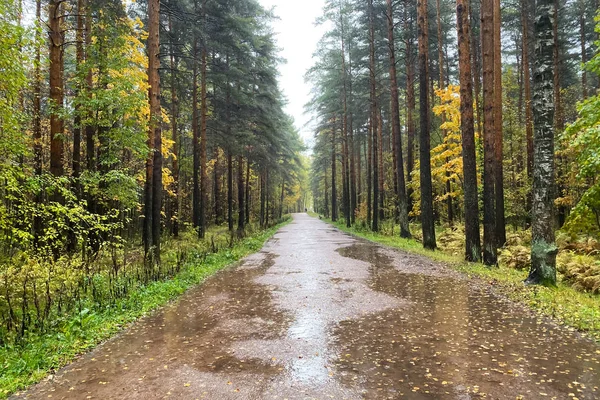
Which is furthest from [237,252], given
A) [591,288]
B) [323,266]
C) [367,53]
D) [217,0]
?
[367,53]

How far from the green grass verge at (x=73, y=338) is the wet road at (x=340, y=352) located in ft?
0.79

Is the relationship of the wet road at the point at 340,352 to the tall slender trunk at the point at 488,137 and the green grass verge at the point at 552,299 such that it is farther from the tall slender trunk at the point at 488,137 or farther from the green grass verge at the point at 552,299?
the tall slender trunk at the point at 488,137

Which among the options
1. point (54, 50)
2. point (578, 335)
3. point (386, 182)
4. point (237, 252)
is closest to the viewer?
point (578, 335)

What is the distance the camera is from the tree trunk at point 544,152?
7770 millimetres

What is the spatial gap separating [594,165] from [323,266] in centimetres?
728

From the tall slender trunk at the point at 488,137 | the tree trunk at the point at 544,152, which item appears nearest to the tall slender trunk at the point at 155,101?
the tall slender trunk at the point at 488,137

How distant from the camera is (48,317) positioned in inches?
228

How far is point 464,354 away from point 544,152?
556 cm

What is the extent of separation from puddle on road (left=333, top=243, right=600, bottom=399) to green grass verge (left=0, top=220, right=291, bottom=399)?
3499 mm

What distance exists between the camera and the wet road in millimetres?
3693

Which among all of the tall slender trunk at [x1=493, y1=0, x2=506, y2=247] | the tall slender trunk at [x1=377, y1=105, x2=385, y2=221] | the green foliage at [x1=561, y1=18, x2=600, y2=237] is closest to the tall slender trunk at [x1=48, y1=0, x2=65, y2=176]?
the green foliage at [x1=561, y1=18, x2=600, y2=237]

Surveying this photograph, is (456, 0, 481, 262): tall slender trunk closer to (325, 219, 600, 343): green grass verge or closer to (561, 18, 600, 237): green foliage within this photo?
(325, 219, 600, 343): green grass verge

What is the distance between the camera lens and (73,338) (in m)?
5.20

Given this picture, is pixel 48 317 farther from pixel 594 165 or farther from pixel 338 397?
pixel 594 165
